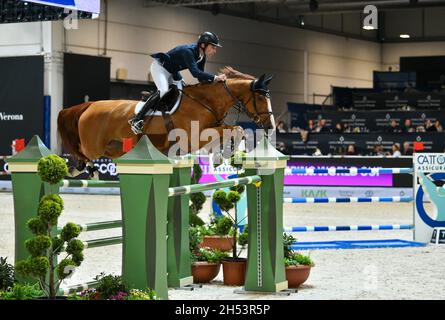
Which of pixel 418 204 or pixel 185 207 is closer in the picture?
pixel 185 207

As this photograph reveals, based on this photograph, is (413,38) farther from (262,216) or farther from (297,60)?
(262,216)

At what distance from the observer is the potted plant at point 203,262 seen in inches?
283

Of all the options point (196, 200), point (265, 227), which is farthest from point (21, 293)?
point (196, 200)

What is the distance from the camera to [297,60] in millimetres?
31344

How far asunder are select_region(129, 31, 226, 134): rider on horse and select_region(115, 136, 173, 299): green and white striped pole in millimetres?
3714

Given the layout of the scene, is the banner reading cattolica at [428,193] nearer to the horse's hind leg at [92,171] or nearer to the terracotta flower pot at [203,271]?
the horse's hind leg at [92,171]

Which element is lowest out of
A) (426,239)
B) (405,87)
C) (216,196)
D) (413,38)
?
(426,239)

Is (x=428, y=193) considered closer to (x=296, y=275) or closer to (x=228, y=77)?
(x=228, y=77)

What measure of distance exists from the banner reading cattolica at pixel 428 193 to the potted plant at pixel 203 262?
4.07 m

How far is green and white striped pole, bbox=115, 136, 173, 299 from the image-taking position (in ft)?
15.8
